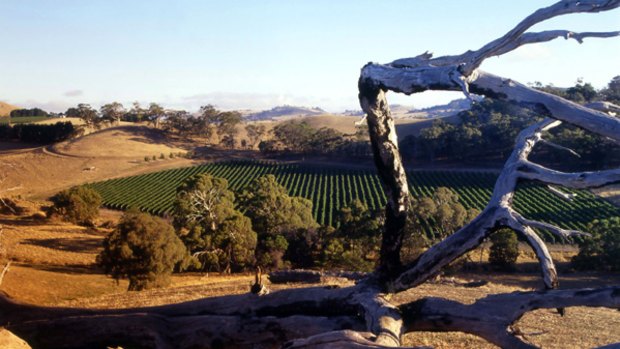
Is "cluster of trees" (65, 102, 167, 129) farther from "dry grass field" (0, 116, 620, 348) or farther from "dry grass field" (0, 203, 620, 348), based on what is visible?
"dry grass field" (0, 203, 620, 348)

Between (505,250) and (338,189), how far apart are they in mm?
23067

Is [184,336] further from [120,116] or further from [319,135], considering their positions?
[120,116]

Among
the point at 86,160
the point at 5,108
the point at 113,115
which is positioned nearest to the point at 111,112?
the point at 113,115

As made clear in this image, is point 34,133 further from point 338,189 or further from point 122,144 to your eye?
point 338,189

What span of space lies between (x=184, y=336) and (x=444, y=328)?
383 centimetres

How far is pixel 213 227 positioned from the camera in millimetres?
27344

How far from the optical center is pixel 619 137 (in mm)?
4312

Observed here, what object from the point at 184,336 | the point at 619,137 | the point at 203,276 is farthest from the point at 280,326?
the point at 203,276

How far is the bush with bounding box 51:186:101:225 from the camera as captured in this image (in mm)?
34438

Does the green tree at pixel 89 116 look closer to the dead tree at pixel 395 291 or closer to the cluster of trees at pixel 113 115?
the cluster of trees at pixel 113 115

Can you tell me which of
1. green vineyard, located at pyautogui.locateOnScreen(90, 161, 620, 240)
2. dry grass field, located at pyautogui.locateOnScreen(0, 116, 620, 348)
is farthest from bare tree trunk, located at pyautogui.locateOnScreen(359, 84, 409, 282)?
green vineyard, located at pyautogui.locateOnScreen(90, 161, 620, 240)

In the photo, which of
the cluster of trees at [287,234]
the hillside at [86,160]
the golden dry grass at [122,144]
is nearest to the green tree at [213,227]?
the cluster of trees at [287,234]

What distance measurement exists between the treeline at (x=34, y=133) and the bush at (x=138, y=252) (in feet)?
241

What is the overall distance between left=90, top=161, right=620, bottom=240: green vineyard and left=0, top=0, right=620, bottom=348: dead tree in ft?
95.3
